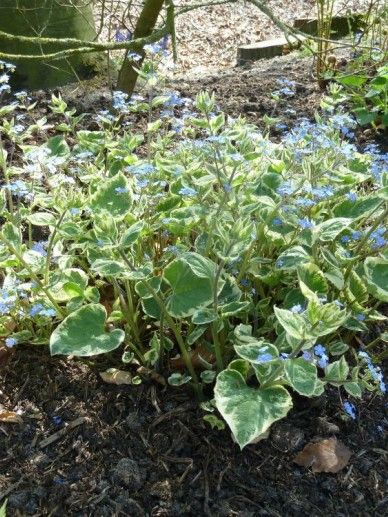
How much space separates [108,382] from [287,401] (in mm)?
629

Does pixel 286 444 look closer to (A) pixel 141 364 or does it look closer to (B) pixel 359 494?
(B) pixel 359 494

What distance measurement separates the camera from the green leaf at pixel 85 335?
181 centimetres

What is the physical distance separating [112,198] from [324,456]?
0.97m

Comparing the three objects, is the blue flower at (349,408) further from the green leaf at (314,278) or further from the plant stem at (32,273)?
the plant stem at (32,273)

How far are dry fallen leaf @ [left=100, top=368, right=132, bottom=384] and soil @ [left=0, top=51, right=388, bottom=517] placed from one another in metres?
0.02

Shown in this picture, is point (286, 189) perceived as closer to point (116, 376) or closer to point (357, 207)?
point (357, 207)

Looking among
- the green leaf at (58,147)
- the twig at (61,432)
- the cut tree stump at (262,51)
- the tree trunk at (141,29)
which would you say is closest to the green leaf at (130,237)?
the twig at (61,432)

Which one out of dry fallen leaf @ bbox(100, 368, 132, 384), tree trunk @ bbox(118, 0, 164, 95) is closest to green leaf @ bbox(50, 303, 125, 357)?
dry fallen leaf @ bbox(100, 368, 132, 384)

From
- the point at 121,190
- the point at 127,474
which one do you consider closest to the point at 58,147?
the point at 121,190

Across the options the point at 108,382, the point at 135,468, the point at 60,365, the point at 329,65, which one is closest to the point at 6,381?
the point at 60,365

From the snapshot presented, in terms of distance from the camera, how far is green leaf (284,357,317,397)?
5.11 ft

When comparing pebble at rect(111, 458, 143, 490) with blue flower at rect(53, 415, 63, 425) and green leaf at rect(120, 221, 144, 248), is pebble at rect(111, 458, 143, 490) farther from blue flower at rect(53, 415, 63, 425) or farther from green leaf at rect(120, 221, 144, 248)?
green leaf at rect(120, 221, 144, 248)

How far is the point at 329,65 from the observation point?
409cm

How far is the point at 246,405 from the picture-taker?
166 cm
